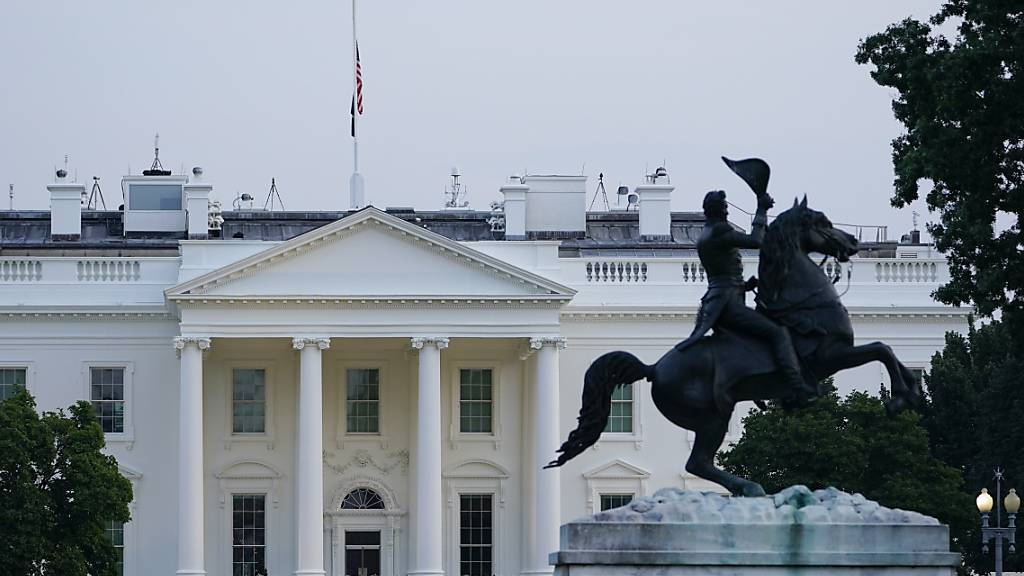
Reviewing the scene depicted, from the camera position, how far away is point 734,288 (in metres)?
A: 20.5

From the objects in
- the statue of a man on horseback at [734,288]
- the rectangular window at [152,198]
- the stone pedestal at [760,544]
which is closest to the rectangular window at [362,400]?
the rectangular window at [152,198]

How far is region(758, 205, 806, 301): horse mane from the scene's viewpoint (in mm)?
20234

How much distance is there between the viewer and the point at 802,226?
803 inches

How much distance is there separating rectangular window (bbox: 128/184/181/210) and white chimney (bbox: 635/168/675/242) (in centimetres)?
1448

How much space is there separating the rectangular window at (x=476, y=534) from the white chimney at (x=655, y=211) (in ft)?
36.4

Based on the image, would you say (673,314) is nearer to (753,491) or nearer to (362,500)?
(362,500)

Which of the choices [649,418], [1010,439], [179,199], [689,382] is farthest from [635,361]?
[179,199]

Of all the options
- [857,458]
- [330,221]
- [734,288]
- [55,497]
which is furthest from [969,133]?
[330,221]

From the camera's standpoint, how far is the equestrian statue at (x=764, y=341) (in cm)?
2016

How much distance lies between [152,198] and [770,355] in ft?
185

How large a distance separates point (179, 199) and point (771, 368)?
56118 mm

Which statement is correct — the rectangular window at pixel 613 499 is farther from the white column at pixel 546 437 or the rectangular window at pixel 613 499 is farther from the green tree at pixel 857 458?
the green tree at pixel 857 458

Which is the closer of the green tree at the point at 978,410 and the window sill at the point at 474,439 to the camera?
the green tree at the point at 978,410

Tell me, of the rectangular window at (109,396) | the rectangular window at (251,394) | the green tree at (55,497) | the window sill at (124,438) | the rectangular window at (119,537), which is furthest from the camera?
the rectangular window at (251,394)
